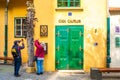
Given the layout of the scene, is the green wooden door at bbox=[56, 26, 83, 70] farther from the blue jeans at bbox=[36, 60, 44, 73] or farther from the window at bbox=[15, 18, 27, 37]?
the window at bbox=[15, 18, 27, 37]

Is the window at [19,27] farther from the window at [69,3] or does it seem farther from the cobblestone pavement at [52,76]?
the cobblestone pavement at [52,76]

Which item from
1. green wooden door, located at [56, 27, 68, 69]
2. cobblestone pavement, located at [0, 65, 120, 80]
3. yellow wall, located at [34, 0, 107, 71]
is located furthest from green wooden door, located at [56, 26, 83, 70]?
cobblestone pavement, located at [0, 65, 120, 80]

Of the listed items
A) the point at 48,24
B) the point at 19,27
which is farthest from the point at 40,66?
Answer: the point at 19,27

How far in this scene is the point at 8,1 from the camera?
2383 centimetres

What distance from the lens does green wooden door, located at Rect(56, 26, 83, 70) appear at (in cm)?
2017

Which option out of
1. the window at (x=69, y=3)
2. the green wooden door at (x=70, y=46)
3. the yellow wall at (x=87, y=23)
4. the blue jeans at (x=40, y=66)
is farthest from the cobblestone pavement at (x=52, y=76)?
the window at (x=69, y=3)

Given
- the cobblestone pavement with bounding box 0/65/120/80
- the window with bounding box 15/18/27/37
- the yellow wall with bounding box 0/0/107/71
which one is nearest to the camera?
the cobblestone pavement with bounding box 0/65/120/80

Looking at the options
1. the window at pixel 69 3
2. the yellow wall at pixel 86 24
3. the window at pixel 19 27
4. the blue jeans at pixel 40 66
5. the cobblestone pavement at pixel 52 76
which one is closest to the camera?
the cobblestone pavement at pixel 52 76

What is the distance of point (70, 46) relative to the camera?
20.2 metres

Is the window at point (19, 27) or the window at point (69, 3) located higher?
the window at point (69, 3)

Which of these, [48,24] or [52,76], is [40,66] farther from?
[48,24]

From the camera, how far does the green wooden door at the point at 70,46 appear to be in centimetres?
2017

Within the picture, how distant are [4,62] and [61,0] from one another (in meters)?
5.85

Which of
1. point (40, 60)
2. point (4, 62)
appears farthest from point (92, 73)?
point (4, 62)
